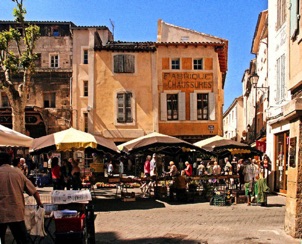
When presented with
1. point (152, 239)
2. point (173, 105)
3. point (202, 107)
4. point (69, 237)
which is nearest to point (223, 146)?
point (152, 239)

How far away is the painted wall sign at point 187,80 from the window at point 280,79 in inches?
475

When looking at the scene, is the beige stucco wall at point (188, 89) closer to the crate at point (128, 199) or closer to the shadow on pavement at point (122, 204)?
the shadow on pavement at point (122, 204)

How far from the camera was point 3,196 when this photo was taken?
6406mm

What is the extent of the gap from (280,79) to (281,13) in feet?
8.09

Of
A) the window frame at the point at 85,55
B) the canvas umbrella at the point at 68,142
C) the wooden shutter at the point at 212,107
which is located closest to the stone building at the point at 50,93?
the window frame at the point at 85,55

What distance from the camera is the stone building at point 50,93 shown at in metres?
31.8

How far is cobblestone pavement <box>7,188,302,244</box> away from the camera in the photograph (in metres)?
9.38

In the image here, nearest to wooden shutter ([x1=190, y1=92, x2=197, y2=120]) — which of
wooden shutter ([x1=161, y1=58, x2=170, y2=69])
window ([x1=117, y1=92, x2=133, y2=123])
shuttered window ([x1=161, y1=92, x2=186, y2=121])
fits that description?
shuttered window ([x1=161, y1=92, x2=186, y2=121])

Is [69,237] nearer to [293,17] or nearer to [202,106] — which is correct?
[293,17]

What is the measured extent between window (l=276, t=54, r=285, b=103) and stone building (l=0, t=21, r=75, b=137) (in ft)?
54.9

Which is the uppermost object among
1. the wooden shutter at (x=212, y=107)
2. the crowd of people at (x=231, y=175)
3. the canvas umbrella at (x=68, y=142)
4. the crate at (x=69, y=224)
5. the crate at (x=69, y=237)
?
the wooden shutter at (x=212, y=107)

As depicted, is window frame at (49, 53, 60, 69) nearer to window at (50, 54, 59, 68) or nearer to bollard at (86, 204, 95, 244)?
window at (50, 54, 59, 68)

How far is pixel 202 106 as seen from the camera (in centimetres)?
3064

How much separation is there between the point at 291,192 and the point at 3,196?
5357 millimetres
